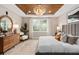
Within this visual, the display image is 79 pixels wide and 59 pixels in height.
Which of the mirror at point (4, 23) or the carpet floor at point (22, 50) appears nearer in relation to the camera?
the carpet floor at point (22, 50)

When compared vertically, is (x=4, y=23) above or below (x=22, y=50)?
above

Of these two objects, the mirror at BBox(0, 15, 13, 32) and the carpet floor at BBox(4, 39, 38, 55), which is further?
the mirror at BBox(0, 15, 13, 32)

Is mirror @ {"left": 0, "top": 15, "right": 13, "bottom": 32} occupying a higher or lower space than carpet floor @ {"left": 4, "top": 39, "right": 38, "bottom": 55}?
higher

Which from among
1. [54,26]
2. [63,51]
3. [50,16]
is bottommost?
[63,51]

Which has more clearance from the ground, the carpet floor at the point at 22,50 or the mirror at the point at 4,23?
the mirror at the point at 4,23

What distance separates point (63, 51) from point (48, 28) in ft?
17.4

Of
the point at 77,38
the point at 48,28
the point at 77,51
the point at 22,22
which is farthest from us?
the point at 22,22

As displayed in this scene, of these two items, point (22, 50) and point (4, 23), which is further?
point (4, 23)

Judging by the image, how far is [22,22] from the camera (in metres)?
9.09
